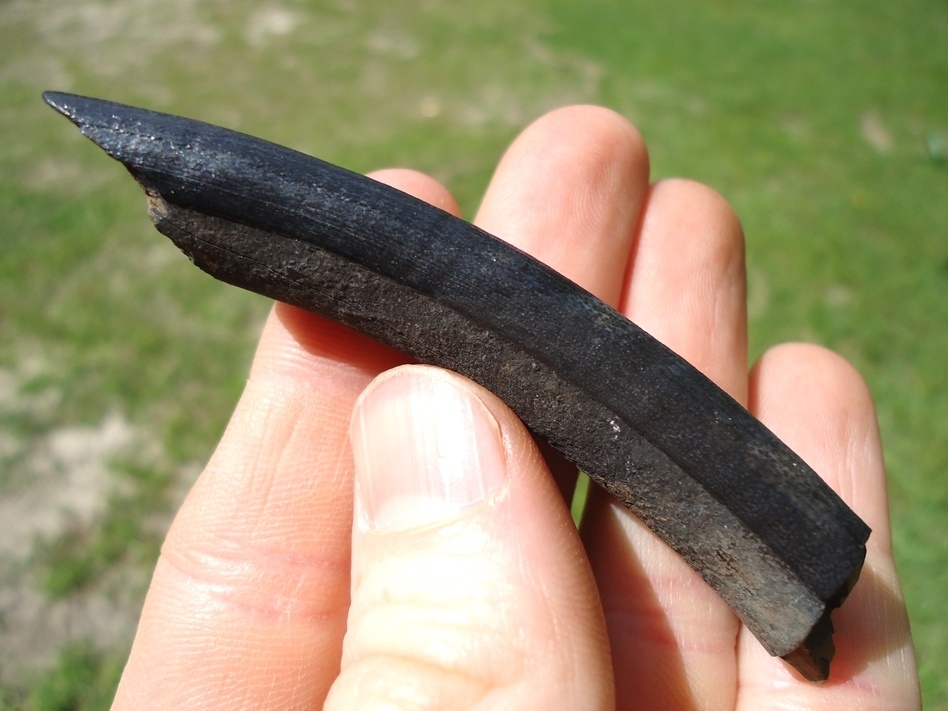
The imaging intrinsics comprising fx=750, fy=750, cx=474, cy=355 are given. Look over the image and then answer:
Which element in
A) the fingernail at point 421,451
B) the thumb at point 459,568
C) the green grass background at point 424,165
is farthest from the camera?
the green grass background at point 424,165

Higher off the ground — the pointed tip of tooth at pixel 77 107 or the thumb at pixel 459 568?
the pointed tip of tooth at pixel 77 107

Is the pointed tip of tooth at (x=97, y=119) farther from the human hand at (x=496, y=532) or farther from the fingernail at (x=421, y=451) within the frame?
the fingernail at (x=421, y=451)

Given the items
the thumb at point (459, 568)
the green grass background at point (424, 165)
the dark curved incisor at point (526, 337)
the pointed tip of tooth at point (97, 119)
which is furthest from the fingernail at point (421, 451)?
the green grass background at point (424, 165)

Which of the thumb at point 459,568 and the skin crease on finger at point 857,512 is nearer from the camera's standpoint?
the thumb at point 459,568

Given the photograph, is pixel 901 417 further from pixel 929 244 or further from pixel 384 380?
pixel 384 380

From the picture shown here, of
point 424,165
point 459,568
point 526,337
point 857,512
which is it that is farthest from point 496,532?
point 424,165

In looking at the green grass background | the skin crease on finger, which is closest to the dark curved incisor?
the skin crease on finger

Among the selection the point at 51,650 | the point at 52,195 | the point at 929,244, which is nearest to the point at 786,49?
the point at 929,244
